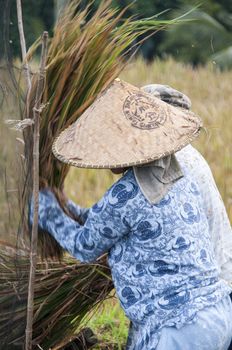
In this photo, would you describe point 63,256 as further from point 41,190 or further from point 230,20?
point 230,20

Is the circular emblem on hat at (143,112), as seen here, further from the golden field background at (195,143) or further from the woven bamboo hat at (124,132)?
the golden field background at (195,143)

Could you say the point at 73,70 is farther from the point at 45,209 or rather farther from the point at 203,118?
the point at 203,118

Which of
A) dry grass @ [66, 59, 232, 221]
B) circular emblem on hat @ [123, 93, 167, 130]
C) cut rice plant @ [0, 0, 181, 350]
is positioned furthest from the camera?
dry grass @ [66, 59, 232, 221]

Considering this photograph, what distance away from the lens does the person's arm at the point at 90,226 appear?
259 cm

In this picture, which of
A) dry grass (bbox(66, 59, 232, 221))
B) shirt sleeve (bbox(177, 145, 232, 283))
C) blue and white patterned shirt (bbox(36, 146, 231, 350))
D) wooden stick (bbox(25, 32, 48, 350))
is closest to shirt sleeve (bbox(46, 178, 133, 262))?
blue and white patterned shirt (bbox(36, 146, 231, 350))

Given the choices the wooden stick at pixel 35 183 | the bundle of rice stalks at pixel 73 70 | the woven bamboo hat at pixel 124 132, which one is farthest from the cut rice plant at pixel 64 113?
the woven bamboo hat at pixel 124 132

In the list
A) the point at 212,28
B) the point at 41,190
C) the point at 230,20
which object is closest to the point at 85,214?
the point at 41,190

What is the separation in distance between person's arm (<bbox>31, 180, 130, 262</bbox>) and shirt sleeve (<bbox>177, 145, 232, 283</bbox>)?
16.0 inches

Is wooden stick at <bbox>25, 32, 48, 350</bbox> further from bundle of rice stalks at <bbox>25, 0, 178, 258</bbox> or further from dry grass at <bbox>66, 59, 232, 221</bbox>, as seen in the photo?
dry grass at <bbox>66, 59, 232, 221</bbox>

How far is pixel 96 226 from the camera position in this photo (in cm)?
263

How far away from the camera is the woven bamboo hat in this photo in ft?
8.51

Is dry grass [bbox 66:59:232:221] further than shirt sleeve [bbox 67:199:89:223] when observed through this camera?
Yes

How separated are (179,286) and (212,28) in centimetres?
1595

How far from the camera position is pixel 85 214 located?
3.00 meters
